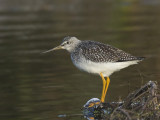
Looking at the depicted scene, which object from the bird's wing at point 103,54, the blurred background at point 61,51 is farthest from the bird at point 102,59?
the blurred background at point 61,51

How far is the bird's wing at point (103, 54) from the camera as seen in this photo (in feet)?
26.3

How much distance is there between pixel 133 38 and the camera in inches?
609

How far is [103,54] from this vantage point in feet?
26.4

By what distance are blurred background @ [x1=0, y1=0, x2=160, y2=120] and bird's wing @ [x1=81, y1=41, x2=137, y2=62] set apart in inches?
18.2

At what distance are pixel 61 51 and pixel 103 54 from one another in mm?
6354

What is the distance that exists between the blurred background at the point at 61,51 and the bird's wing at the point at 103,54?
1.52 feet

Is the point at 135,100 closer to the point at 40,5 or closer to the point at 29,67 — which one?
the point at 29,67

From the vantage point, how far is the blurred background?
8.45 metres

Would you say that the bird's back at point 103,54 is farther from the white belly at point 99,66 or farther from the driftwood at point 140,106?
the driftwood at point 140,106

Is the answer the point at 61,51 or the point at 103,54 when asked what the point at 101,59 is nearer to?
the point at 103,54

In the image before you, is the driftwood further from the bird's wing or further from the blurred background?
the bird's wing

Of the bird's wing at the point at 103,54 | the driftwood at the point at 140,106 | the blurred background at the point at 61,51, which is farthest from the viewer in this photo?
the blurred background at the point at 61,51

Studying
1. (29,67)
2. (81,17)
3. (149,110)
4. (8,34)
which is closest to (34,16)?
(81,17)

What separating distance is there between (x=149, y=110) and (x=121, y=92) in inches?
98.0
